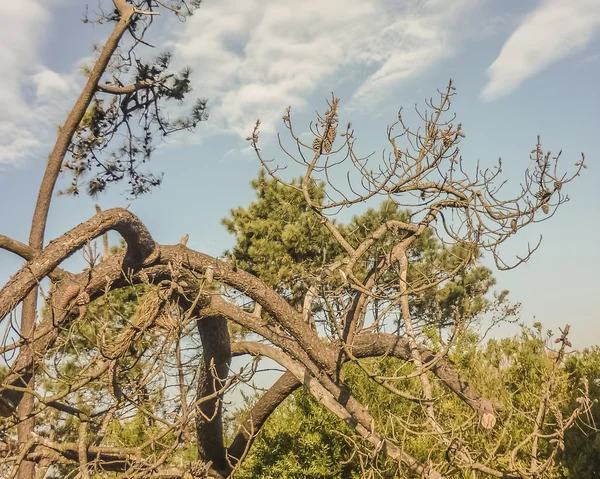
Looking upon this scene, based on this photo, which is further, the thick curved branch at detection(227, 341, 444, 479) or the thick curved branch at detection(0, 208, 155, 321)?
the thick curved branch at detection(227, 341, 444, 479)

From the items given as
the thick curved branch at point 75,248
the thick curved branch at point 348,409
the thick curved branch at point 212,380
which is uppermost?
the thick curved branch at point 75,248

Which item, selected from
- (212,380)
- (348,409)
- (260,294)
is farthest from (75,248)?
(348,409)

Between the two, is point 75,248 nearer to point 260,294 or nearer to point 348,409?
point 260,294

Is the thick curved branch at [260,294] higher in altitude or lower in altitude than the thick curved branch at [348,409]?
higher

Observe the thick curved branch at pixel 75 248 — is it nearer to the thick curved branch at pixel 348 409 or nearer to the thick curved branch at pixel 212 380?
the thick curved branch at pixel 212 380

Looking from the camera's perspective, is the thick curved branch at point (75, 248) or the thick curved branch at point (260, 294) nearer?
the thick curved branch at point (75, 248)

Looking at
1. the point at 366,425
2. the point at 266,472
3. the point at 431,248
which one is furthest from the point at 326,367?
the point at 431,248

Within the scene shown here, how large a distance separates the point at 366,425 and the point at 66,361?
8427 mm

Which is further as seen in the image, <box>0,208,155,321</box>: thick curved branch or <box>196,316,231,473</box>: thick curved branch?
<box>196,316,231,473</box>: thick curved branch

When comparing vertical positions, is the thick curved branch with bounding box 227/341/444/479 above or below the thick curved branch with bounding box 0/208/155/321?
below

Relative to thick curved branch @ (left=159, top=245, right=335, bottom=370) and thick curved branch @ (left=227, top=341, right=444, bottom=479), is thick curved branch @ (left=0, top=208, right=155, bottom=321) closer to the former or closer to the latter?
thick curved branch @ (left=159, top=245, right=335, bottom=370)

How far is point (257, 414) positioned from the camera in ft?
19.4

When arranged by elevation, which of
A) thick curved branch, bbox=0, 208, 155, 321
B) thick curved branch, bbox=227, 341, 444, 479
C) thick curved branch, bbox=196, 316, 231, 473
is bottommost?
thick curved branch, bbox=227, 341, 444, 479

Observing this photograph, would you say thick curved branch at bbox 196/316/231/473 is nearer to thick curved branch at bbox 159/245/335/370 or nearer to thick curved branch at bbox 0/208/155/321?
thick curved branch at bbox 159/245/335/370
